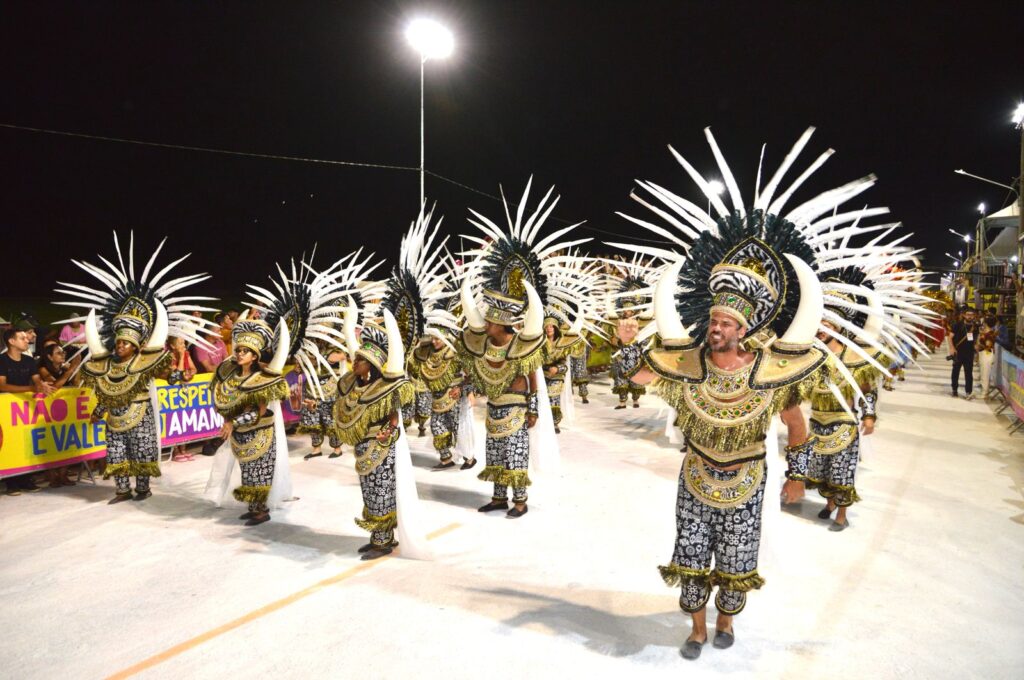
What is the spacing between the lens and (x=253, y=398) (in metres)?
5.85

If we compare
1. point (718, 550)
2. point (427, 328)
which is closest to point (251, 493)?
point (427, 328)

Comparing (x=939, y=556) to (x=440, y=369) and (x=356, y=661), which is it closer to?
(x=356, y=661)

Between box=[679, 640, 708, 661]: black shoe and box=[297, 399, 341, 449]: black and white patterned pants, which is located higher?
box=[297, 399, 341, 449]: black and white patterned pants

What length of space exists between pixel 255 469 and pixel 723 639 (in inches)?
167

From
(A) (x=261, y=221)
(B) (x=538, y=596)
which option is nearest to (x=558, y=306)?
(B) (x=538, y=596)

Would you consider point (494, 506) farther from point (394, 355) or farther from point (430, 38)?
point (430, 38)

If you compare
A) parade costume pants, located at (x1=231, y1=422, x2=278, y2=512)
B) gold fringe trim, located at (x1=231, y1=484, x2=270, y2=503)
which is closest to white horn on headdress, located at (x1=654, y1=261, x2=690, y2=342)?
parade costume pants, located at (x1=231, y1=422, x2=278, y2=512)

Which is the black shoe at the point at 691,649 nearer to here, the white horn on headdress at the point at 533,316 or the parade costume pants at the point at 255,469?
the white horn on headdress at the point at 533,316

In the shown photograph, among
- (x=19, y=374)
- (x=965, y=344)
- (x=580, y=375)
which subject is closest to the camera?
(x=19, y=374)

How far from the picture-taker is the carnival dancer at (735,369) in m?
3.48

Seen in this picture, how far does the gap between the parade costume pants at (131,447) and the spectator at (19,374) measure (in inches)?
49.8

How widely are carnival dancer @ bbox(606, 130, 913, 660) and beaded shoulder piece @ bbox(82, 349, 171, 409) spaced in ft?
17.0

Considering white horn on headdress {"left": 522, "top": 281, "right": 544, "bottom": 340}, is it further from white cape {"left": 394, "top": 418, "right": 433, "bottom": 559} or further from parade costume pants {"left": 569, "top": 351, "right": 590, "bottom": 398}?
parade costume pants {"left": 569, "top": 351, "right": 590, "bottom": 398}

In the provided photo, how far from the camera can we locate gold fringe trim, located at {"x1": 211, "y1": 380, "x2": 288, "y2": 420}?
19.2ft
